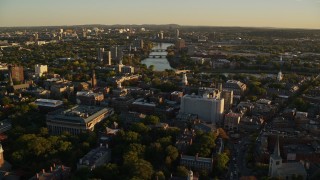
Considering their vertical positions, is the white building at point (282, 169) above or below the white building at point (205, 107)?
below

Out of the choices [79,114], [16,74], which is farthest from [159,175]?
[16,74]

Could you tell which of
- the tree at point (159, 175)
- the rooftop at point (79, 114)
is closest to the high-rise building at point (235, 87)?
the rooftop at point (79, 114)

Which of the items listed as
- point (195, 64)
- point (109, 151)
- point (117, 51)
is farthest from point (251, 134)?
point (117, 51)

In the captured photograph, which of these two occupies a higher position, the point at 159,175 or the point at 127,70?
the point at 127,70

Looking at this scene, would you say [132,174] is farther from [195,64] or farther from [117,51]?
[117,51]

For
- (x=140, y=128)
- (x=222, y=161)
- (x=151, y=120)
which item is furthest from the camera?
(x=151, y=120)

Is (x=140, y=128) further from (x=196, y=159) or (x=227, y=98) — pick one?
(x=227, y=98)

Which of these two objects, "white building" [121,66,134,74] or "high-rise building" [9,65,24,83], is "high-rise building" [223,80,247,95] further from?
"high-rise building" [9,65,24,83]

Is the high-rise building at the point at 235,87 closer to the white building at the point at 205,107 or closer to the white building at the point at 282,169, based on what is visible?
the white building at the point at 205,107

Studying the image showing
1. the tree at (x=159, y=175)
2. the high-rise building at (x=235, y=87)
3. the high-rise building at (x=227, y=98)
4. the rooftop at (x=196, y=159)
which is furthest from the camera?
the high-rise building at (x=235, y=87)
